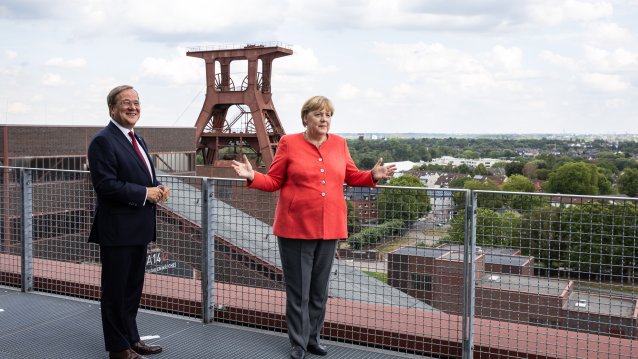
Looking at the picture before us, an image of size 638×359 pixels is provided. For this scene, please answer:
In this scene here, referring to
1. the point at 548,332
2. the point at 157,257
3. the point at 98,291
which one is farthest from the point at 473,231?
the point at 157,257

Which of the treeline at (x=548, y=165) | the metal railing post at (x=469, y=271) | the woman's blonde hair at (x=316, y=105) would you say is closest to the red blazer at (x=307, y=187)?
the woman's blonde hair at (x=316, y=105)

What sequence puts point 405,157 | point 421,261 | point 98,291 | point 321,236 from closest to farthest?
point 321,236 < point 421,261 < point 98,291 < point 405,157

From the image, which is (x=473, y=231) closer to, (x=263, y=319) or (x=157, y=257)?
(x=263, y=319)

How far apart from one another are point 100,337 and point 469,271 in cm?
228

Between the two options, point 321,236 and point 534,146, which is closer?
point 321,236

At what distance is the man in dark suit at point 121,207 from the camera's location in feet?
10.9

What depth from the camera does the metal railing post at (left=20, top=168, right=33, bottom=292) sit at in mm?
5133

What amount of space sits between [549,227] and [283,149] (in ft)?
5.13

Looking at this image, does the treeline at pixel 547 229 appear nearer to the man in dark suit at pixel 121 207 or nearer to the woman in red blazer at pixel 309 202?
the woman in red blazer at pixel 309 202

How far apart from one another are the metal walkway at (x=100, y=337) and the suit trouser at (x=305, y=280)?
23 centimetres

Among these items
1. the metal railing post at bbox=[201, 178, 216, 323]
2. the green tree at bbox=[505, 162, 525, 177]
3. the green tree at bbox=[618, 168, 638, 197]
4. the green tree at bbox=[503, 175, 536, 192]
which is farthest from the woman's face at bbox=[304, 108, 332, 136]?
the green tree at bbox=[505, 162, 525, 177]

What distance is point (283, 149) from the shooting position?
141 inches

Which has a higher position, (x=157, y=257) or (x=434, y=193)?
Answer: (x=434, y=193)

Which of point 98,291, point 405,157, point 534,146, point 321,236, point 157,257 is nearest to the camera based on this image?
point 321,236
